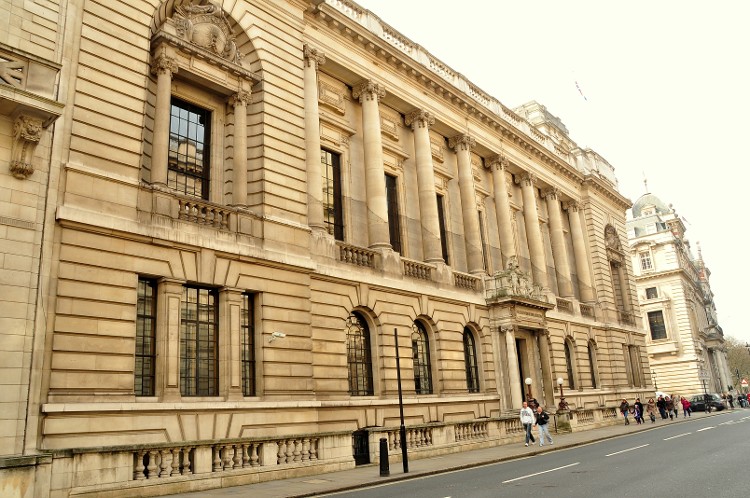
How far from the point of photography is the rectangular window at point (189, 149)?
1870cm

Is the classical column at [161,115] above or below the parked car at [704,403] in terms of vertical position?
above

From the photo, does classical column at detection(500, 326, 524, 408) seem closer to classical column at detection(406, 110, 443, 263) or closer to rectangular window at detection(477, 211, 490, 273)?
rectangular window at detection(477, 211, 490, 273)

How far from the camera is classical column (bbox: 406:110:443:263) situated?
2827cm

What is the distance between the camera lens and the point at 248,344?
1834 centimetres

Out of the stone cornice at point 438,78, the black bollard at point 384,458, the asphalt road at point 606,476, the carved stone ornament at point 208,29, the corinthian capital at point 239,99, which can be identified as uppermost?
the stone cornice at point 438,78

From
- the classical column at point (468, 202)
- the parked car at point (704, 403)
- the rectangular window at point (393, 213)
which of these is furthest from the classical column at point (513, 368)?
the parked car at point (704, 403)

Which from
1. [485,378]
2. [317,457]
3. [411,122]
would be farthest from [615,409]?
[317,457]

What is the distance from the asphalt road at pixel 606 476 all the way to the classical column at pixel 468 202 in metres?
12.3

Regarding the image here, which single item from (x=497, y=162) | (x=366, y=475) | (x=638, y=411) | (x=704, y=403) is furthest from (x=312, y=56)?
(x=704, y=403)

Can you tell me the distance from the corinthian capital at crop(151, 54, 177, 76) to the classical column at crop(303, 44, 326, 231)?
19.6 feet

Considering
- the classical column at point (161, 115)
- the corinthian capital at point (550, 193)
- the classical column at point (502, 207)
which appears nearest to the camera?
the classical column at point (161, 115)

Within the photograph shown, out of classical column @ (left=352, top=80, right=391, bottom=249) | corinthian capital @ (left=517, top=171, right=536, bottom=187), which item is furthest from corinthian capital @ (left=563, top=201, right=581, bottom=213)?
classical column @ (left=352, top=80, right=391, bottom=249)

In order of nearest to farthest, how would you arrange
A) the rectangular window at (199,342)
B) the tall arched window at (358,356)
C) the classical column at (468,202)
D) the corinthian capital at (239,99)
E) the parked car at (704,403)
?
the rectangular window at (199,342), the corinthian capital at (239,99), the tall arched window at (358,356), the classical column at (468,202), the parked car at (704,403)

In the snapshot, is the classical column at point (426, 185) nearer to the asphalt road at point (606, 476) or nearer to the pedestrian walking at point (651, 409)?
the asphalt road at point (606, 476)
